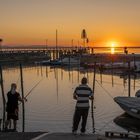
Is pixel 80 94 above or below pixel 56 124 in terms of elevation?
above

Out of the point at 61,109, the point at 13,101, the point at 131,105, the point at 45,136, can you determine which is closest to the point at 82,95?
the point at 45,136

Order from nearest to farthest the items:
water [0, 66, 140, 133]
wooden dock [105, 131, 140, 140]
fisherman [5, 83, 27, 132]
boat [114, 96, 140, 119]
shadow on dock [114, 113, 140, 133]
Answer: wooden dock [105, 131, 140, 140], fisherman [5, 83, 27, 132], shadow on dock [114, 113, 140, 133], boat [114, 96, 140, 119], water [0, 66, 140, 133]

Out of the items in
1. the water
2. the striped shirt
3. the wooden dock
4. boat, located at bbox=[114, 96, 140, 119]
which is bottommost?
the water

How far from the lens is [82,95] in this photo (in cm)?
1708

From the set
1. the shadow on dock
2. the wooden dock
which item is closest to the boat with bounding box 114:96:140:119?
the shadow on dock

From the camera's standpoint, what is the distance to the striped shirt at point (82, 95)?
17.1 meters

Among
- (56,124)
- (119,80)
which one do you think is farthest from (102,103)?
(119,80)

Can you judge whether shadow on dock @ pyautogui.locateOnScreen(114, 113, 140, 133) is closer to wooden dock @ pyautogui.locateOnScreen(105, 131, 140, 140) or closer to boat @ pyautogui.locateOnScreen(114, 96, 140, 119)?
boat @ pyautogui.locateOnScreen(114, 96, 140, 119)

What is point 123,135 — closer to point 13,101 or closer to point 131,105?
point 13,101

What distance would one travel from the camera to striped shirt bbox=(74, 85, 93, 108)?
672 inches

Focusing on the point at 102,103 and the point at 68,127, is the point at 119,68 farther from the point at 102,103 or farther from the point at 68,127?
the point at 68,127

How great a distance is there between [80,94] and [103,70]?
178ft

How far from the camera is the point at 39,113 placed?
98.5 feet

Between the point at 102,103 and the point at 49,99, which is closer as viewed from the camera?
the point at 102,103
